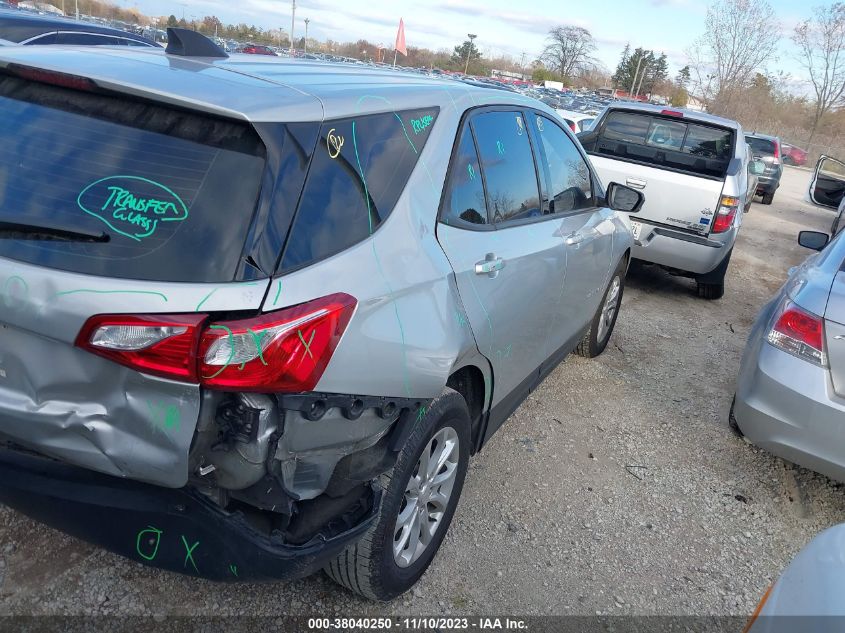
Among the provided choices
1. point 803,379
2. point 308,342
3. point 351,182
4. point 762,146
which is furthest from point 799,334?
point 762,146

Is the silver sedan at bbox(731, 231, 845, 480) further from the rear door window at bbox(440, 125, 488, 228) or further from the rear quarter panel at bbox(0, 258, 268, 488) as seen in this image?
the rear quarter panel at bbox(0, 258, 268, 488)

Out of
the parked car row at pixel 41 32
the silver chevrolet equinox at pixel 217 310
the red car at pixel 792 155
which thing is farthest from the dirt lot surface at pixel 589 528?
the red car at pixel 792 155

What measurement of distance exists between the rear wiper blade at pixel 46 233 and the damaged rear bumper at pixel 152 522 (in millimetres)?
618

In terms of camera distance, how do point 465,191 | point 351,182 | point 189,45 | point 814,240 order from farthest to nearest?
point 814,240, point 465,191, point 189,45, point 351,182

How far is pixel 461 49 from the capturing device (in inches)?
3036

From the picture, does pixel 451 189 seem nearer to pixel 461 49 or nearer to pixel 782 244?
pixel 782 244

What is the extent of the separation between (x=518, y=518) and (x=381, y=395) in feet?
4.83

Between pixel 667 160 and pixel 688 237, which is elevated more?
pixel 667 160

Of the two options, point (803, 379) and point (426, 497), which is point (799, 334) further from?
point (426, 497)

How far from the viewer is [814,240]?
15.7 ft

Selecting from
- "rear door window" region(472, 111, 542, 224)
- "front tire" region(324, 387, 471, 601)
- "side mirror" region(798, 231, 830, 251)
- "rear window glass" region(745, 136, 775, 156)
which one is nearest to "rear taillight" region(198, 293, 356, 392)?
"front tire" region(324, 387, 471, 601)

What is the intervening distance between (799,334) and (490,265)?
175 centimetres

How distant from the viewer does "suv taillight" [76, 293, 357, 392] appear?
5.46 feet

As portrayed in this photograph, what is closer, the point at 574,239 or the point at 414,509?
the point at 414,509
